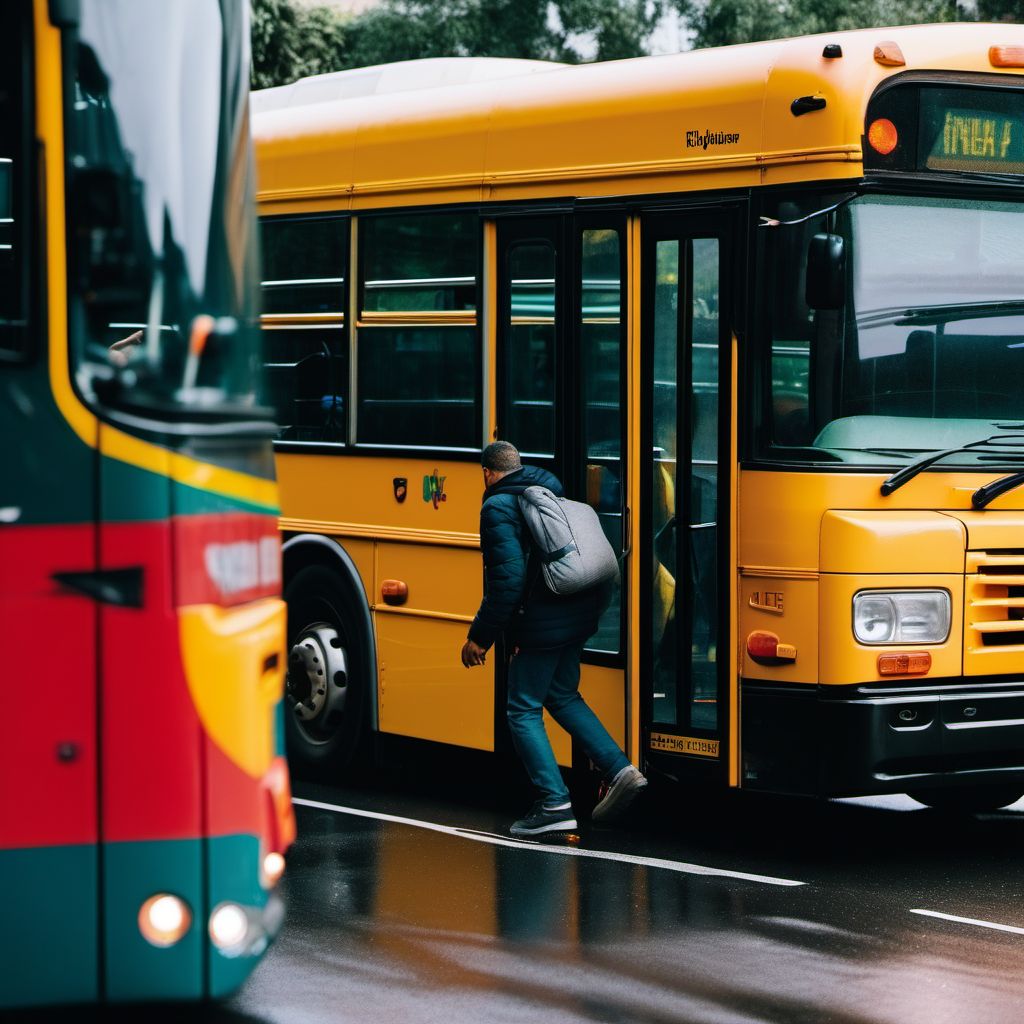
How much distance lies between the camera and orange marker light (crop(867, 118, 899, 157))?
28.2ft

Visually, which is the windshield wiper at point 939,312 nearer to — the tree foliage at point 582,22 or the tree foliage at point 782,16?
the tree foliage at point 582,22

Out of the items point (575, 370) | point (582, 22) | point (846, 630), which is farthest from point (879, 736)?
point (582, 22)

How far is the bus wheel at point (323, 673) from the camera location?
10961 mm

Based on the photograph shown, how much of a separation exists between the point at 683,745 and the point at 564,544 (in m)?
0.98

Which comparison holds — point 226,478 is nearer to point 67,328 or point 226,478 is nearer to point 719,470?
point 67,328

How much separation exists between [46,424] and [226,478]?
1.55 feet

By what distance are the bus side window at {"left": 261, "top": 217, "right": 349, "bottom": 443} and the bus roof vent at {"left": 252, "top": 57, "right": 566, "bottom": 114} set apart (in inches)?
29.3

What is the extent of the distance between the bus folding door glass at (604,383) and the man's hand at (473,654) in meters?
0.56

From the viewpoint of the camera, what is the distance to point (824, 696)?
8.59 metres

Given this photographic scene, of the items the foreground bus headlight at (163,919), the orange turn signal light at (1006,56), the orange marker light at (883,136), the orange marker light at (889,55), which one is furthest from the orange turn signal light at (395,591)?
the foreground bus headlight at (163,919)

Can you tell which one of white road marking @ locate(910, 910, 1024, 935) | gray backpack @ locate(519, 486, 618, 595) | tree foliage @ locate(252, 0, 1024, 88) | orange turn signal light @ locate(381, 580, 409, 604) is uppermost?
tree foliage @ locate(252, 0, 1024, 88)

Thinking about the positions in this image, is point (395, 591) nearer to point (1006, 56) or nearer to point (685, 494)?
point (685, 494)

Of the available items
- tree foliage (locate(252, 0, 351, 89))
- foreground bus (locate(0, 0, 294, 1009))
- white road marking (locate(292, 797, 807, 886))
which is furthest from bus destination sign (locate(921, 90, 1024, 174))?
tree foliage (locate(252, 0, 351, 89))

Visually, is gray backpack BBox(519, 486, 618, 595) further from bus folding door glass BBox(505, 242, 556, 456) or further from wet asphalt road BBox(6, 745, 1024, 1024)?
wet asphalt road BBox(6, 745, 1024, 1024)
